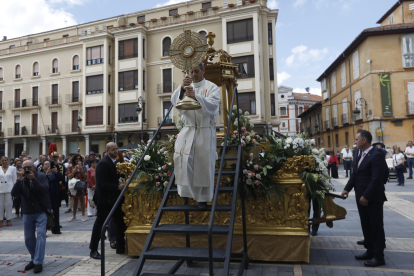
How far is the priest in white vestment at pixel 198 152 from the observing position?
169 inches

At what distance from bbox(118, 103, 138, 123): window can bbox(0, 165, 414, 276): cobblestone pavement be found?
21.9 metres

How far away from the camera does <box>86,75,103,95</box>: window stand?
30828mm

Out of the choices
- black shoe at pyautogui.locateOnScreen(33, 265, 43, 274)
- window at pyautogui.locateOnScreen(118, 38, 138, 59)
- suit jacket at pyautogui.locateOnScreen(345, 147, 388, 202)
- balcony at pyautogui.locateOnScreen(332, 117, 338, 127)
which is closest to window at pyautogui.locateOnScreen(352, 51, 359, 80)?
balcony at pyautogui.locateOnScreen(332, 117, 338, 127)

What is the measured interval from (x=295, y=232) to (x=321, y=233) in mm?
2373

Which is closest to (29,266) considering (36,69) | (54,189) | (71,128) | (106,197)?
(106,197)

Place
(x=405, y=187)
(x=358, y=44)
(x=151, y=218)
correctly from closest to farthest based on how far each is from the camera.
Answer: (x=151, y=218) → (x=405, y=187) → (x=358, y=44)

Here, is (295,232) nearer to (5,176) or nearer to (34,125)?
(5,176)

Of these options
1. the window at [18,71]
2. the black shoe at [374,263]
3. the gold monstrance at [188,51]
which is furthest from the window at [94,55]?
the black shoe at [374,263]

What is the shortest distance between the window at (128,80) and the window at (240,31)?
9.36 metres

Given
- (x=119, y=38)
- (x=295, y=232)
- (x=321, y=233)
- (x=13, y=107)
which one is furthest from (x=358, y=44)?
(x=13, y=107)

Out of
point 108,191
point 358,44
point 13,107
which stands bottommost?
point 108,191

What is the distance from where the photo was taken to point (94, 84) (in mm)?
31062

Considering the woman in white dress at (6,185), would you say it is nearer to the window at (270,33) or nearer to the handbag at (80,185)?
the handbag at (80,185)

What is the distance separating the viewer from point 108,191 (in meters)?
5.86
